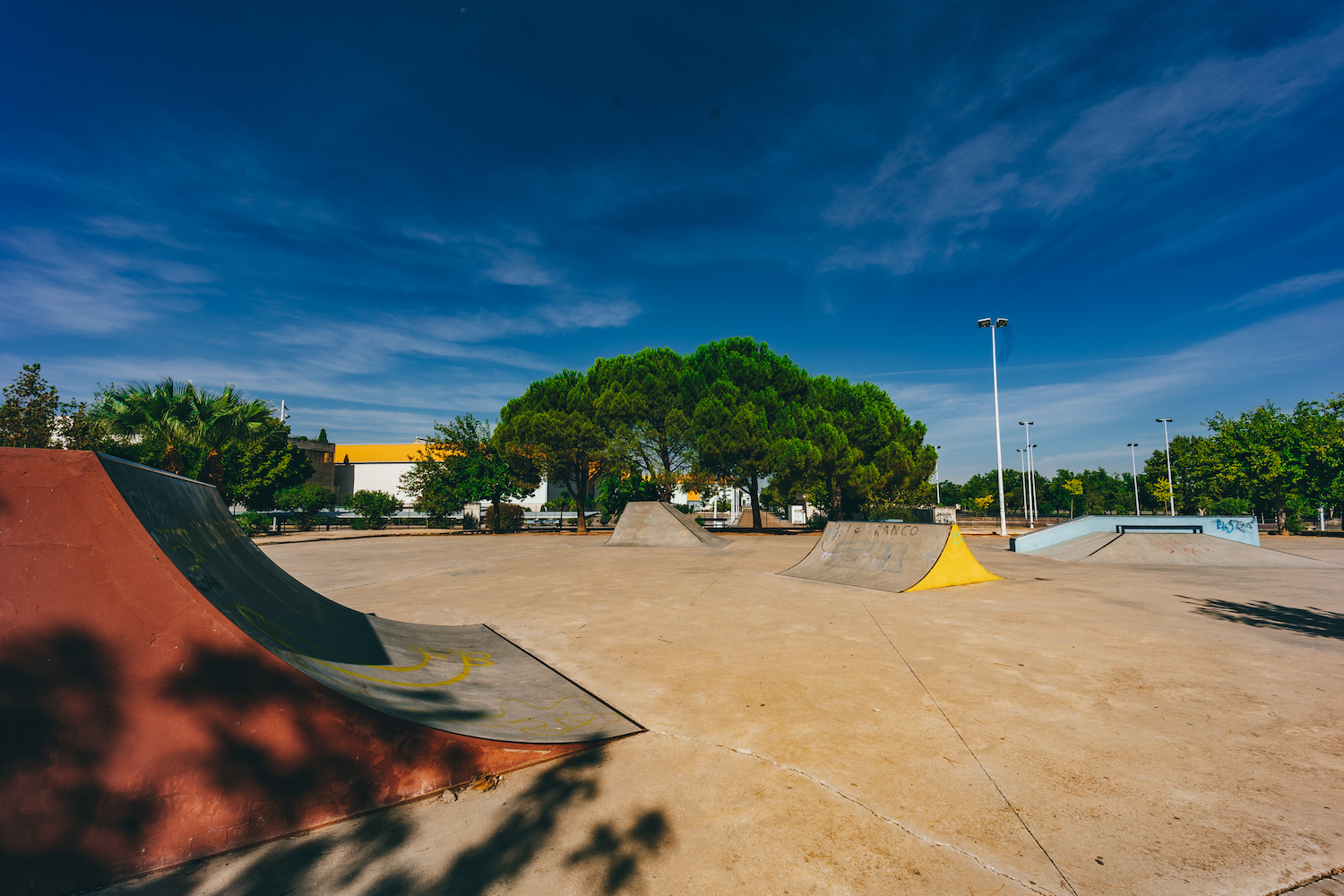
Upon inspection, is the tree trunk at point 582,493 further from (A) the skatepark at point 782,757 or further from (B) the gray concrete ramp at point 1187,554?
(A) the skatepark at point 782,757

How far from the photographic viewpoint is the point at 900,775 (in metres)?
3.12

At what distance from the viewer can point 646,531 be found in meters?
19.9

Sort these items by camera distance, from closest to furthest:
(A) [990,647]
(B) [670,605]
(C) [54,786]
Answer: (C) [54,786] → (A) [990,647] → (B) [670,605]

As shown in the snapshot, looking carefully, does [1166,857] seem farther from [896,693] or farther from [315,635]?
[315,635]

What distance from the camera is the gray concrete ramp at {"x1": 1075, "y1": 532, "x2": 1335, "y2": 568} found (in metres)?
13.7

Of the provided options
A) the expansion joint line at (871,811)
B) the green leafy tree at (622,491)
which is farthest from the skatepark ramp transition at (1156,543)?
the green leafy tree at (622,491)

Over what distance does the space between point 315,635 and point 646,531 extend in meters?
15.9

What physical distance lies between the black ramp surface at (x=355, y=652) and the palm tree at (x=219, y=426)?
20.2 m

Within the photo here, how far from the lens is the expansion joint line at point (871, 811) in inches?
90.4

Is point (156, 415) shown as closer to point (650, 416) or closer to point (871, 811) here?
point (650, 416)

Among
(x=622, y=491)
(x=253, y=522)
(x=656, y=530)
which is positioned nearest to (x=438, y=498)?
(x=253, y=522)

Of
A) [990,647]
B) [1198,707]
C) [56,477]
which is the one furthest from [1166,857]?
[56,477]

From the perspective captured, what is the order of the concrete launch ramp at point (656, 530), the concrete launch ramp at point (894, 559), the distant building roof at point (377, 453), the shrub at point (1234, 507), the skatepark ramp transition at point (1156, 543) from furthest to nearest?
the distant building roof at point (377, 453) → the shrub at point (1234, 507) → the concrete launch ramp at point (656, 530) → the skatepark ramp transition at point (1156, 543) → the concrete launch ramp at point (894, 559)

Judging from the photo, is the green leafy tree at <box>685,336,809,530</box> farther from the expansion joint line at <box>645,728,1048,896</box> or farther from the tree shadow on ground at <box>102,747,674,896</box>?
the tree shadow on ground at <box>102,747,674,896</box>
